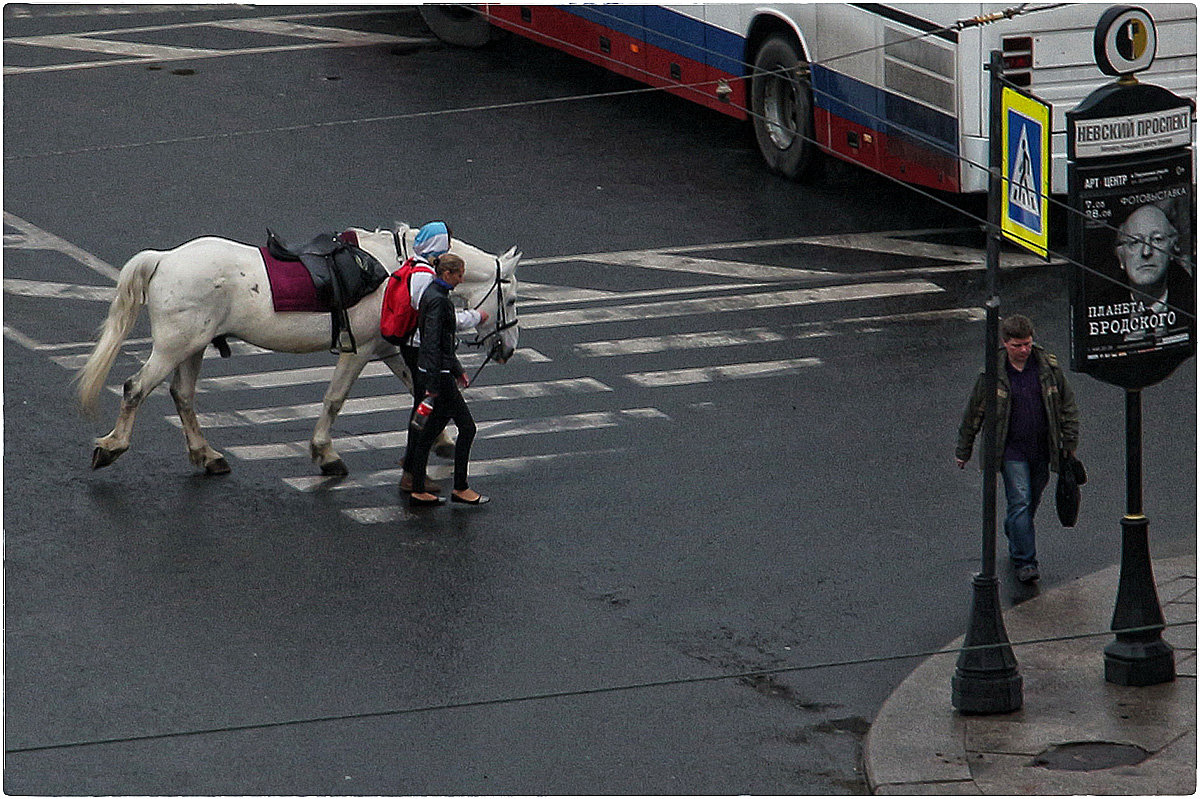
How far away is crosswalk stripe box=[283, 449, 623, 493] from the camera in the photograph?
43.7ft

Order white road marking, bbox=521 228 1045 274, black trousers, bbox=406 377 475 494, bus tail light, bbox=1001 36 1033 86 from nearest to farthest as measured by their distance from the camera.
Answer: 1. black trousers, bbox=406 377 475 494
2. bus tail light, bbox=1001 36 1033 86
3. white road marking, bbox=521 228 1045 274

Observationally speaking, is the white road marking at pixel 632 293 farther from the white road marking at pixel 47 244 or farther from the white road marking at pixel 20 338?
the white road marking at pixel 20 338

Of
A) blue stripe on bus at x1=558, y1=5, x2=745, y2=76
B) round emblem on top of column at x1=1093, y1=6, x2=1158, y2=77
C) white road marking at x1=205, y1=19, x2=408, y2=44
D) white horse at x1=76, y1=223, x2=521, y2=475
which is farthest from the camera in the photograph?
white road marking at x1=205, y1=19, x2=408, y2=44

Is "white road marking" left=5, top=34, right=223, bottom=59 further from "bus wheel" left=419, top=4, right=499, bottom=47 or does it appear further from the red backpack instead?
the red backpack

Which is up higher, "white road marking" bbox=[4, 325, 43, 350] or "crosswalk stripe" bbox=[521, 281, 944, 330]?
"white road marking" bbox=[4, 325, 43, 350]

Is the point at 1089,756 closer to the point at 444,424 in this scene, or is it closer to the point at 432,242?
the point at 444,424

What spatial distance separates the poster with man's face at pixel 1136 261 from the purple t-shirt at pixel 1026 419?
89 cm

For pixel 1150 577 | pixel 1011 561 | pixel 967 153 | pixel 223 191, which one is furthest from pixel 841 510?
pixel 223 191

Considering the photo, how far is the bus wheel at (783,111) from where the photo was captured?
1952 centimetres

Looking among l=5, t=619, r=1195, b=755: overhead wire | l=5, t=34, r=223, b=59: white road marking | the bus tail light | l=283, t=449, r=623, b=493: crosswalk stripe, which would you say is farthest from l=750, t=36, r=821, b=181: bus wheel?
l=5, t=619, r=1195, b=755: overhead wire

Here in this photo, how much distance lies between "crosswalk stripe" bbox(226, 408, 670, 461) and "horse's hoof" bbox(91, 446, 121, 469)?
0.85m

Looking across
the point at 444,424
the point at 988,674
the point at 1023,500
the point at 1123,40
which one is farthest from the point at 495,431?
the point at 1123,40

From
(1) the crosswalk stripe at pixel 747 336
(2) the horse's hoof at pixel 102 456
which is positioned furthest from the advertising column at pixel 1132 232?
(2) the horse's hoof at pixel 102 456

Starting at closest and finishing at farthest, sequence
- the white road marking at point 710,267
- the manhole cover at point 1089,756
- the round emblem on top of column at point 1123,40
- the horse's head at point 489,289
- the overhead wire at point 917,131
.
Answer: the manhole cover at point 1089,756 → the round emblem on top of column at point 1123,40 → the overhead wire at point 917,131 → the horse's head at point 489,289 → the white road marking at point 710,267
